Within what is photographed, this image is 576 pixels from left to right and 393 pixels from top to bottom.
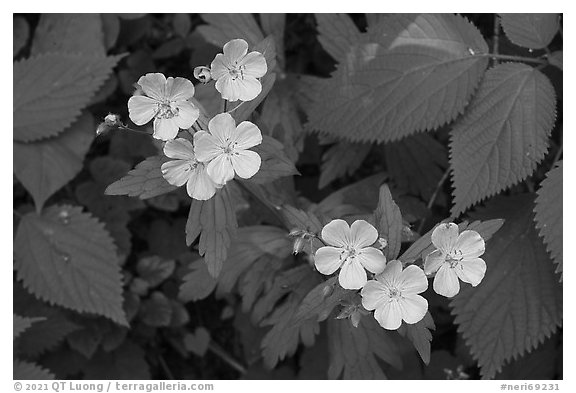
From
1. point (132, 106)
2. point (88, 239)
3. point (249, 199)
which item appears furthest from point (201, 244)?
point (88, 239)

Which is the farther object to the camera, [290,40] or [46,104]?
[290,40]

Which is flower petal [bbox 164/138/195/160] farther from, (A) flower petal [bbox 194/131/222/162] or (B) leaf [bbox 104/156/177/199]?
(B) leaf [bbox 104/156/177/199]

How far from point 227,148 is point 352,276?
2.26ft

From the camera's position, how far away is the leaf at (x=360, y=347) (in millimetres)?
3436

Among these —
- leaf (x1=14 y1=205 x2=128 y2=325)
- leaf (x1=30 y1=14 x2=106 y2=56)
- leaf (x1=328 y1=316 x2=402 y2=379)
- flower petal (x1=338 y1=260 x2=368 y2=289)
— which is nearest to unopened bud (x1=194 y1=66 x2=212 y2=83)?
flower petal (x1=338 y1=260 x2=368 y2=289)

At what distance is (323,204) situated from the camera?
371 cm

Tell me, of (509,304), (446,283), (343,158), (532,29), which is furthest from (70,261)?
(532,29)

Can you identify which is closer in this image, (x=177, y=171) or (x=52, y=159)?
(x=177, y=171)

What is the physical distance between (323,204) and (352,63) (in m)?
0.80

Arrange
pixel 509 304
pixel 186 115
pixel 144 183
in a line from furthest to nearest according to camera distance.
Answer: pixel 509 304 < pixel 144 183 < pixel 186 115

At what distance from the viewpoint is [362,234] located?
8.27 ft

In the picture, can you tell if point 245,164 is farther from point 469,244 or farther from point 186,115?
point 469,244

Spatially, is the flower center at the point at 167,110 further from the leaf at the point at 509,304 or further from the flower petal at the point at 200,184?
the leaf at the point at 509,304

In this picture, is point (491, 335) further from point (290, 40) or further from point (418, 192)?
point (290, 40)
